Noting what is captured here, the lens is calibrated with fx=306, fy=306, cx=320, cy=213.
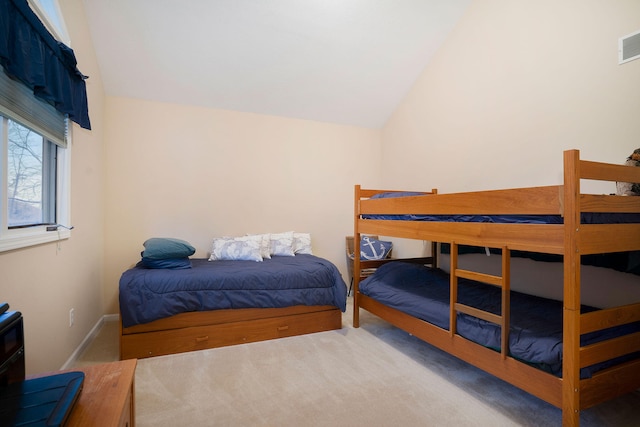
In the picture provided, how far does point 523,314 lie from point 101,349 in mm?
3013

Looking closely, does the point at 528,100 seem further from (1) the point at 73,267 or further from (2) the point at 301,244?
(1) the point at 73,267

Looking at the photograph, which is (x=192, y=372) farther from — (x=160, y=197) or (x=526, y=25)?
(x=526, y=25)

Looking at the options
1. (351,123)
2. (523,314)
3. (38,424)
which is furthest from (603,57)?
(38,424)

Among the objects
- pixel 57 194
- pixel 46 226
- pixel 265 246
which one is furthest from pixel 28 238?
pixel 265 246

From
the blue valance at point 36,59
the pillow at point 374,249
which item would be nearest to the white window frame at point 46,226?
the blue valance at point 36,59

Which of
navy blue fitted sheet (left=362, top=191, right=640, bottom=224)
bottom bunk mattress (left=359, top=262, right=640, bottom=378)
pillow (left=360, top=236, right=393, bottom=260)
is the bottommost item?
bottom bunk mattress (left=359, top=262, right=640, bottom=378)

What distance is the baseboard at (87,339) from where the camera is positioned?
2104 millimetres

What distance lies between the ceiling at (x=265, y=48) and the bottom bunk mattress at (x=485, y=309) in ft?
7.06

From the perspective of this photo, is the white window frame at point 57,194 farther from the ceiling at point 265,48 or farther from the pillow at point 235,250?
the pillow at point 235,250

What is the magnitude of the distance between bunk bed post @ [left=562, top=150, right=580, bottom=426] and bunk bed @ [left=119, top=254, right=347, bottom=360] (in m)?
1.65

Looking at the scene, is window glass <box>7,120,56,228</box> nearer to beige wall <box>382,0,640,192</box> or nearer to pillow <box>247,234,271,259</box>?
pillow <box>247,234,271,259</box>

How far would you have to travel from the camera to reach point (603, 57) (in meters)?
1.98

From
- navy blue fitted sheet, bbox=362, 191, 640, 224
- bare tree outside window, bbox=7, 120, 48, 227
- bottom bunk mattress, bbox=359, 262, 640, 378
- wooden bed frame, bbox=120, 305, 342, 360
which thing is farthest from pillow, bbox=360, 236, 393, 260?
bare tree outside window, bbox=7, 120, 48, 227

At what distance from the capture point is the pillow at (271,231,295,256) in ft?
11.3
